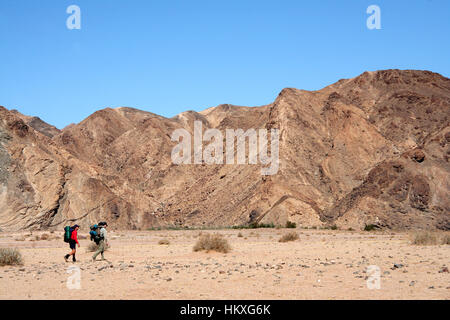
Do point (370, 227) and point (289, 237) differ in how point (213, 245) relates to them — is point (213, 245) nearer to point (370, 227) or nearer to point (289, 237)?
point (289, 237)

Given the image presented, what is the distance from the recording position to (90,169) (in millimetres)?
63812

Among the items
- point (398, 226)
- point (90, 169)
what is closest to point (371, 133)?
point (398, 226)

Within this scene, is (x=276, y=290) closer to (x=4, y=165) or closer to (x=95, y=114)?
(x=4, y=165)

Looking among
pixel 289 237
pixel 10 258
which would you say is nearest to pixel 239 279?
pixel 10 258

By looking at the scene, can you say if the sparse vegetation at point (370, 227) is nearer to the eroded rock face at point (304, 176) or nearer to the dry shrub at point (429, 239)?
the eroded rock face at point (304, 176)

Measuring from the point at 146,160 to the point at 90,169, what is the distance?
27403 millimetres

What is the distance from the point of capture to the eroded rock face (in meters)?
47.3
